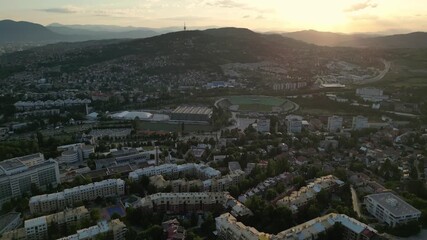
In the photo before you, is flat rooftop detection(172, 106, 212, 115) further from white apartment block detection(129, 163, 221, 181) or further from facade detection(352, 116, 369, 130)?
white apartment block detection(129, 163, 221, 181)

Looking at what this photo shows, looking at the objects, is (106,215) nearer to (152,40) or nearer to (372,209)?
(372,209)

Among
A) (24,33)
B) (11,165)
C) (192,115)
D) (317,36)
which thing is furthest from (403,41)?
(24,33)

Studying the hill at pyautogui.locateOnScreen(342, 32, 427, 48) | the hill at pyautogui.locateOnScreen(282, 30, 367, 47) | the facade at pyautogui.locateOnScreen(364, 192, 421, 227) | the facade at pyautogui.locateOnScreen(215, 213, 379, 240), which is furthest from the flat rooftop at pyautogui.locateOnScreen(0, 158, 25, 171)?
the hill at pyautogui.locateOnScreen(282, 30, 367, 47)

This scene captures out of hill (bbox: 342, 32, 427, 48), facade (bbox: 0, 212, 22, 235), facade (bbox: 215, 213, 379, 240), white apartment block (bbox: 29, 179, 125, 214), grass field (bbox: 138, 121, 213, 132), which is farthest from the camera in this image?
hill (bbox: 342, 32, 427, 48)

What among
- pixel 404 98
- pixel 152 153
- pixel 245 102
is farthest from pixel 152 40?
pixel 152 153

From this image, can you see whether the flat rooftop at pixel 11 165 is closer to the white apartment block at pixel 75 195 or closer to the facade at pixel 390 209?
the white apartment block at pixel 75 195

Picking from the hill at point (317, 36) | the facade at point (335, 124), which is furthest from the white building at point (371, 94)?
the hill at point (317, 36)

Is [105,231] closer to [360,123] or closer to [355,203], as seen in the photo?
[355,203]
